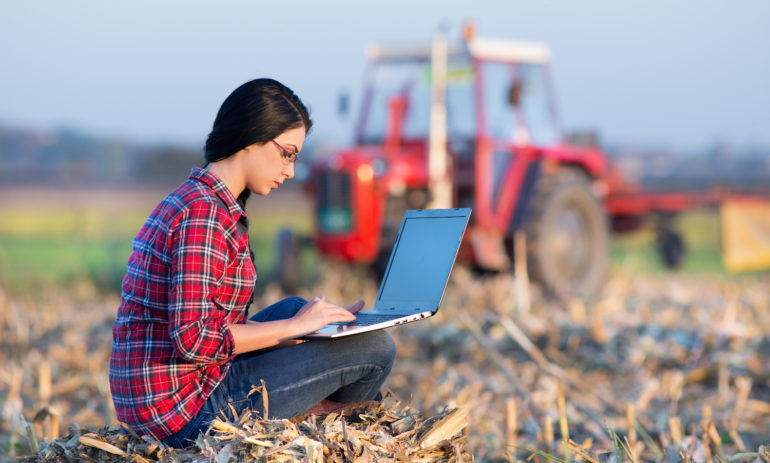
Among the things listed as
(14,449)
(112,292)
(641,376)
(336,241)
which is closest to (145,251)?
(14,449)

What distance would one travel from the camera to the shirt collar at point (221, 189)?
7.82 ft

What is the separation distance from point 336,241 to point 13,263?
533 centimetres

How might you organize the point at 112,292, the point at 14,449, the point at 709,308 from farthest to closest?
the point at 112,292 → the point at 709,308 → the point at 14,449

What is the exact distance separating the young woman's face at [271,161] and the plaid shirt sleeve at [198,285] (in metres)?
0.20

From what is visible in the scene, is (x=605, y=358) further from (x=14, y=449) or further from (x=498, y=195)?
(x=14, y=449)

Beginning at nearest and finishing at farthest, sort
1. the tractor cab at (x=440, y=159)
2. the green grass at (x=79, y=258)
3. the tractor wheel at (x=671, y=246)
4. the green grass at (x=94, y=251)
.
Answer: the tractor cab at (x=440, y=159), the green grass at (x=79, y=258), the green grass at (x=94, y=251), the tractor wheel at (x=671, y=246)

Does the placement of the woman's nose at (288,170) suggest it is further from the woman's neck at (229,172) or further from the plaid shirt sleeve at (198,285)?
the plaid shirt sleeve at (198,285)

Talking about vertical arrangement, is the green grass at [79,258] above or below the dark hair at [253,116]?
below

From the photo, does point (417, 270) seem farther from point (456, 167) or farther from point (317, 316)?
point (456, 167)

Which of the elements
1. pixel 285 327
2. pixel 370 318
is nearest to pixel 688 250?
pixel 370 318

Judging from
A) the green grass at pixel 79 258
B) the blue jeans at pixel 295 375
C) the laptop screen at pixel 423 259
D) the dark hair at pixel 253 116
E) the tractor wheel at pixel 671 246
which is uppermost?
the dark hair at pixel 253 116

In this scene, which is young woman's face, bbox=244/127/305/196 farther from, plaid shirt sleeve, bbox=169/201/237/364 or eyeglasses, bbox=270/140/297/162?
plaid shirt sleeve, bbox=169/201/237/364

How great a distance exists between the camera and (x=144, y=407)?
2.35m

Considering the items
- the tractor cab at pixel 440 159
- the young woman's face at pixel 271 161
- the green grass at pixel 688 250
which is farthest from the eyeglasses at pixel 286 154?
the green grass at pixel 688 250
